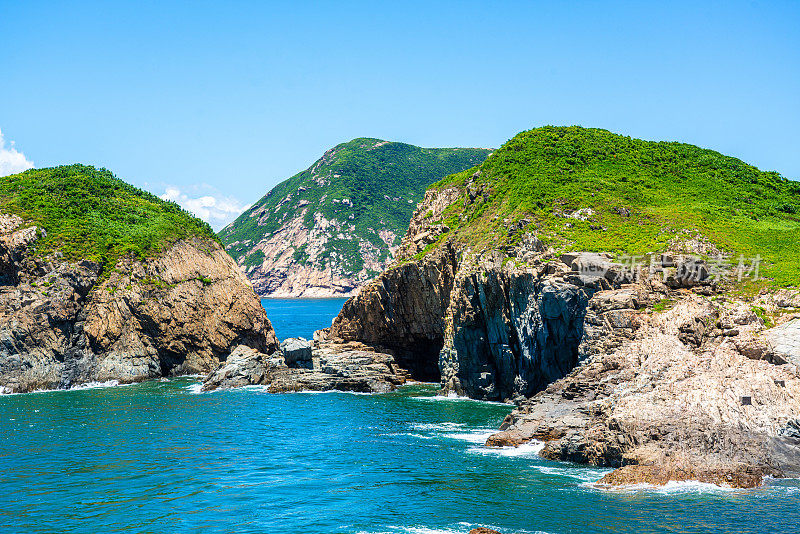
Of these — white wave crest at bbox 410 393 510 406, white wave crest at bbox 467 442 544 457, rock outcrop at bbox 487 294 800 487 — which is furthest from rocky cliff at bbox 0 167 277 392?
rock outcrop at bbox 487 294 800 487

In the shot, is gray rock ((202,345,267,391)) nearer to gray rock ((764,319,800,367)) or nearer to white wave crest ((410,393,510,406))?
white wave crest ((410,393,510,406))

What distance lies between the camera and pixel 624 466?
4050 centimetres

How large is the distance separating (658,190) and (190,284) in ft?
222

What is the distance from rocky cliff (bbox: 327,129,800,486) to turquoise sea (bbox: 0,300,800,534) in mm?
3348

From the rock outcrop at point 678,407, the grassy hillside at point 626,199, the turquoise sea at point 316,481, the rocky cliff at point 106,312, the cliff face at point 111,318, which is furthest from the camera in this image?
the rocky cliff at point 106,312

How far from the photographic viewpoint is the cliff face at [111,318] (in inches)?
3292

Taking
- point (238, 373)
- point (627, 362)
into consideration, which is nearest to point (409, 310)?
point (238, 373)

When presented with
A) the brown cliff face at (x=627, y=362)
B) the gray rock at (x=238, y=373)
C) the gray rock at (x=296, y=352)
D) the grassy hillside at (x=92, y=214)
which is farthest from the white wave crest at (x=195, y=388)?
the brown cliff face at (x=627, y=362)

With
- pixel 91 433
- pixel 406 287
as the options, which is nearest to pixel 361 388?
pixel 406 287

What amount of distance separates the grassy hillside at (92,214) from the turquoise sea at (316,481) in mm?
35108

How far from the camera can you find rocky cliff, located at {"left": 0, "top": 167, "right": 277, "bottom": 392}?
83938 millimetres

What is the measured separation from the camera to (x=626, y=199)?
7581 cm

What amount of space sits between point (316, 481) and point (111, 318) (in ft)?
193

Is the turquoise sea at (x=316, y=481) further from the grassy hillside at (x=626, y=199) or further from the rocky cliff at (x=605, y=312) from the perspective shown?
the grassy hillside at (x=626, y=199)
